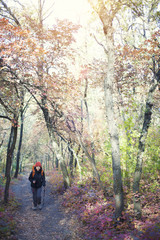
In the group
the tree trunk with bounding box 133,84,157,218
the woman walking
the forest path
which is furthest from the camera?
the woman walking

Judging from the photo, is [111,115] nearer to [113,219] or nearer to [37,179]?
[113,219]

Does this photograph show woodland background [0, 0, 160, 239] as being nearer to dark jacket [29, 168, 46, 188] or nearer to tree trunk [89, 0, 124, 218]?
tree trunk [89, 0, 124, 218]

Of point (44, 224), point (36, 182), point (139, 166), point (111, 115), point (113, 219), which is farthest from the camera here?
point (36, 182)

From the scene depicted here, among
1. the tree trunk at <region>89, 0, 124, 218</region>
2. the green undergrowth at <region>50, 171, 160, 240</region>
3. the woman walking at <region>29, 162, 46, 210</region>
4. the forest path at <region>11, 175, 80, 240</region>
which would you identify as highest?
the tree trunk at <region>89, 0, 124, 218</region>

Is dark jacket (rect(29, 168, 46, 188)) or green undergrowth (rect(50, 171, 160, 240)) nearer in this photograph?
green undergrowth (rect(50, 171, 160, 240))

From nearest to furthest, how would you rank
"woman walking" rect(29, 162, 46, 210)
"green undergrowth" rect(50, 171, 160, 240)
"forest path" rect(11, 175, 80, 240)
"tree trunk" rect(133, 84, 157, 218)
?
"green undergrowth" rect(50, 171, 160, 240), "tree trunk" rect(133, 84, 157, 218), "forest path" rect(11, 175, 80, 240), "woman walking" rect(29, 162, 46, 210)

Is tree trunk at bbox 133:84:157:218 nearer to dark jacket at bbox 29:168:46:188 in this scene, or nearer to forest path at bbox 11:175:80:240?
forest path at bbox 11:175:80:240

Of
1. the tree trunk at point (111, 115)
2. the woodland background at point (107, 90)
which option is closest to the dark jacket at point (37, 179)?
the woodland background at point (107, 90)

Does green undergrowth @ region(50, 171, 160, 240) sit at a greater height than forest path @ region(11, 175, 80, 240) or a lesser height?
greater

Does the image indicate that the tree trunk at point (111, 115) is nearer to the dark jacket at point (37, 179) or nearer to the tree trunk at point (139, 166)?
the tree trunk at point (139, 166)

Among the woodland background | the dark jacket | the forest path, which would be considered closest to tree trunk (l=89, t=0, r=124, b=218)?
the woodland background

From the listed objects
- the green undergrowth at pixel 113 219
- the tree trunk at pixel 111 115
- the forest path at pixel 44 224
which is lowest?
the forest path at pixel 44 224

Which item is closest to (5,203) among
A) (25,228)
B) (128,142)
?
(25,228)

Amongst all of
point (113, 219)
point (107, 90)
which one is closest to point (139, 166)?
point (113, 219)
